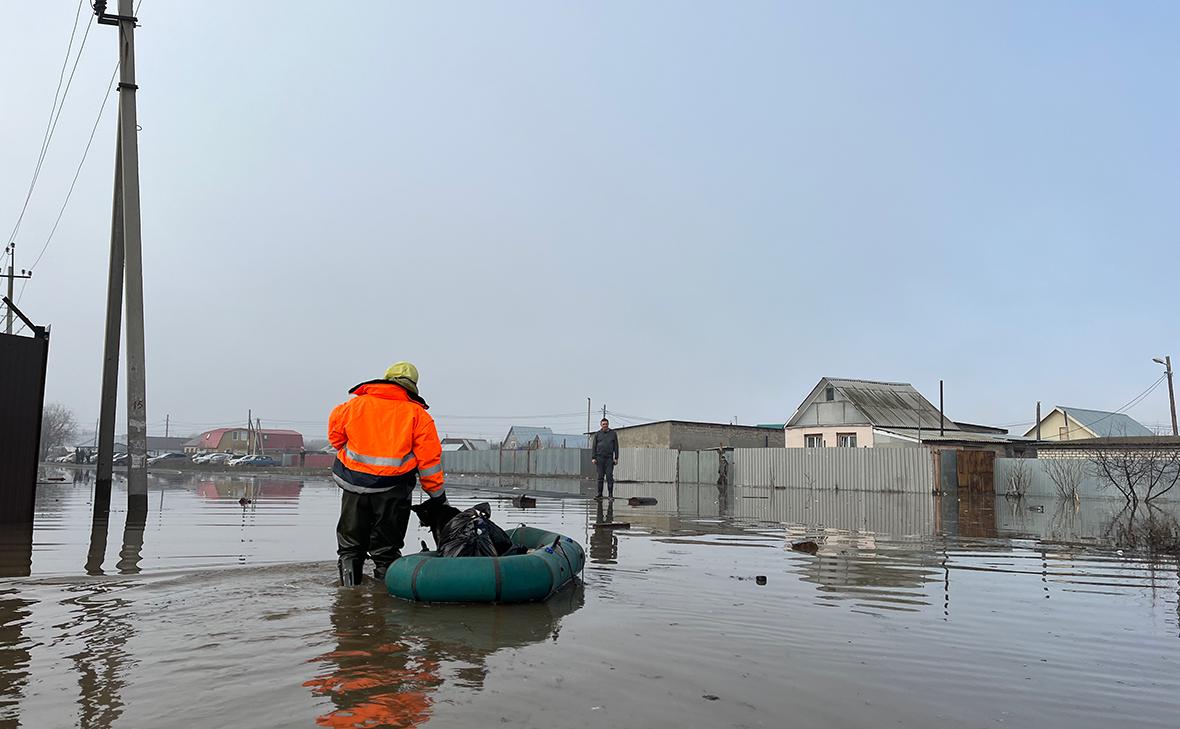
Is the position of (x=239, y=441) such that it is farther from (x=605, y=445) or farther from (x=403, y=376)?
(x=403, y=376)

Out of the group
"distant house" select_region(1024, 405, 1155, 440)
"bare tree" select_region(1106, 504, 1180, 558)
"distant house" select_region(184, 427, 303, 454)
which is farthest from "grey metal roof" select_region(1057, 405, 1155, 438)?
"distant house" select_region(184, 427, 303, 454)

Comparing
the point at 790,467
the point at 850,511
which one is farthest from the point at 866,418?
the point at 850,511

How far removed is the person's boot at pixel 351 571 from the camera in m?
6.33

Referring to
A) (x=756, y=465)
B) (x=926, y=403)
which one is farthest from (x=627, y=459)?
(x=926, y=403)

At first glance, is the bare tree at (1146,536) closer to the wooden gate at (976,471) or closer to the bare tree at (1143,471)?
the bare tree at (1143,471)

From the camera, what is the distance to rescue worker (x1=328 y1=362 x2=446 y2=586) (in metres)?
6.30

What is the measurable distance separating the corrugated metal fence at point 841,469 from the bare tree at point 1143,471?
460 cm

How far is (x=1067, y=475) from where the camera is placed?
76.8 ft

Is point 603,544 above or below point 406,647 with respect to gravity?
below

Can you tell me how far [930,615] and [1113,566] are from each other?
162 inches

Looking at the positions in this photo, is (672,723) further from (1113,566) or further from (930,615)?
(1113,566)

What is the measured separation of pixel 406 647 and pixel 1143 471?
2238 cm

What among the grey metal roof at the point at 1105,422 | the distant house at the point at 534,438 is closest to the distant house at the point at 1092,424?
the grey metal roof at the point at 1105,422

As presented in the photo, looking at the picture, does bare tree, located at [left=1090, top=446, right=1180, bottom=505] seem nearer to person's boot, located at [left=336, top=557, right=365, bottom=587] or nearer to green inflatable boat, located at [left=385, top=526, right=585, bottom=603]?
green inflatable boat, located at [left=385, top=526, right=585, bottom=603]
